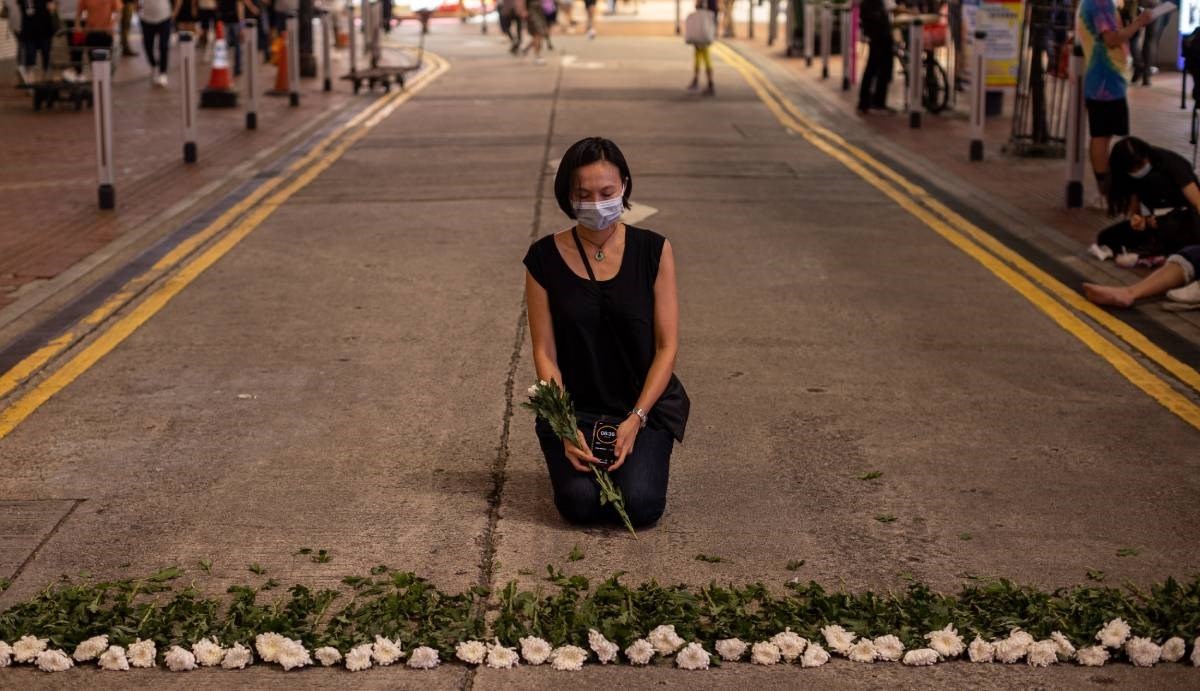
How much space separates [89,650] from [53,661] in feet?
0.34

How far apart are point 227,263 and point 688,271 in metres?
2.92

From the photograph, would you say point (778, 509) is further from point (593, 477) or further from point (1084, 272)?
point (1084, 272)

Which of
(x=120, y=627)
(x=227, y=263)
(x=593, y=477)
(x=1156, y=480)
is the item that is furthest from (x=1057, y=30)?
(x=120, y=627)

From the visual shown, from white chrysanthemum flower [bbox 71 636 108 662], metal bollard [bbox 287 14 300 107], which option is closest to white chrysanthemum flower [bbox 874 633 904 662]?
white chrysanthemum flower [bbox 71 636 108 662]

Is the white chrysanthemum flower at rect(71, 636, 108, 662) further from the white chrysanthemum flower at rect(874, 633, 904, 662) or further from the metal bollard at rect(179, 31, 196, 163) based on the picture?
the metal bollard at rect(179, 31, 196, 163)

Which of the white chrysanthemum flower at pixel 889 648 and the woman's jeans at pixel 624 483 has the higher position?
the woman's jeans at pixel 624 483

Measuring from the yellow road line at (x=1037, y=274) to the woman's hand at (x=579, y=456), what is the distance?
11.4 ft

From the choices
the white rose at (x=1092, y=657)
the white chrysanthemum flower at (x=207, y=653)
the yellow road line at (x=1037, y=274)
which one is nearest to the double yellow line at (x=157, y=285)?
the white chrysanthemum flower at (x=207, y=653)

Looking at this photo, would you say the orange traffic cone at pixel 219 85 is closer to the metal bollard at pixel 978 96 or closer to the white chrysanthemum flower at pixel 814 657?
the metal bollard at pixel 978 96

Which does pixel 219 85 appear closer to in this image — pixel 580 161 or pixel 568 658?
pixel 580 161

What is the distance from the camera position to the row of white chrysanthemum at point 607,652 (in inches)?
193

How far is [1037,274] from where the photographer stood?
11117mm

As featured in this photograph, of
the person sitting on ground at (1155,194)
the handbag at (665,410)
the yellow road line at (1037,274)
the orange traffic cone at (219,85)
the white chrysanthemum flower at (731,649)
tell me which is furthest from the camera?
the orange traffic cone at (219,85)

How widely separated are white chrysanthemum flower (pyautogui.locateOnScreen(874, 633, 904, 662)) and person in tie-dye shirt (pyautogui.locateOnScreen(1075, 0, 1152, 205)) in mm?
8817
